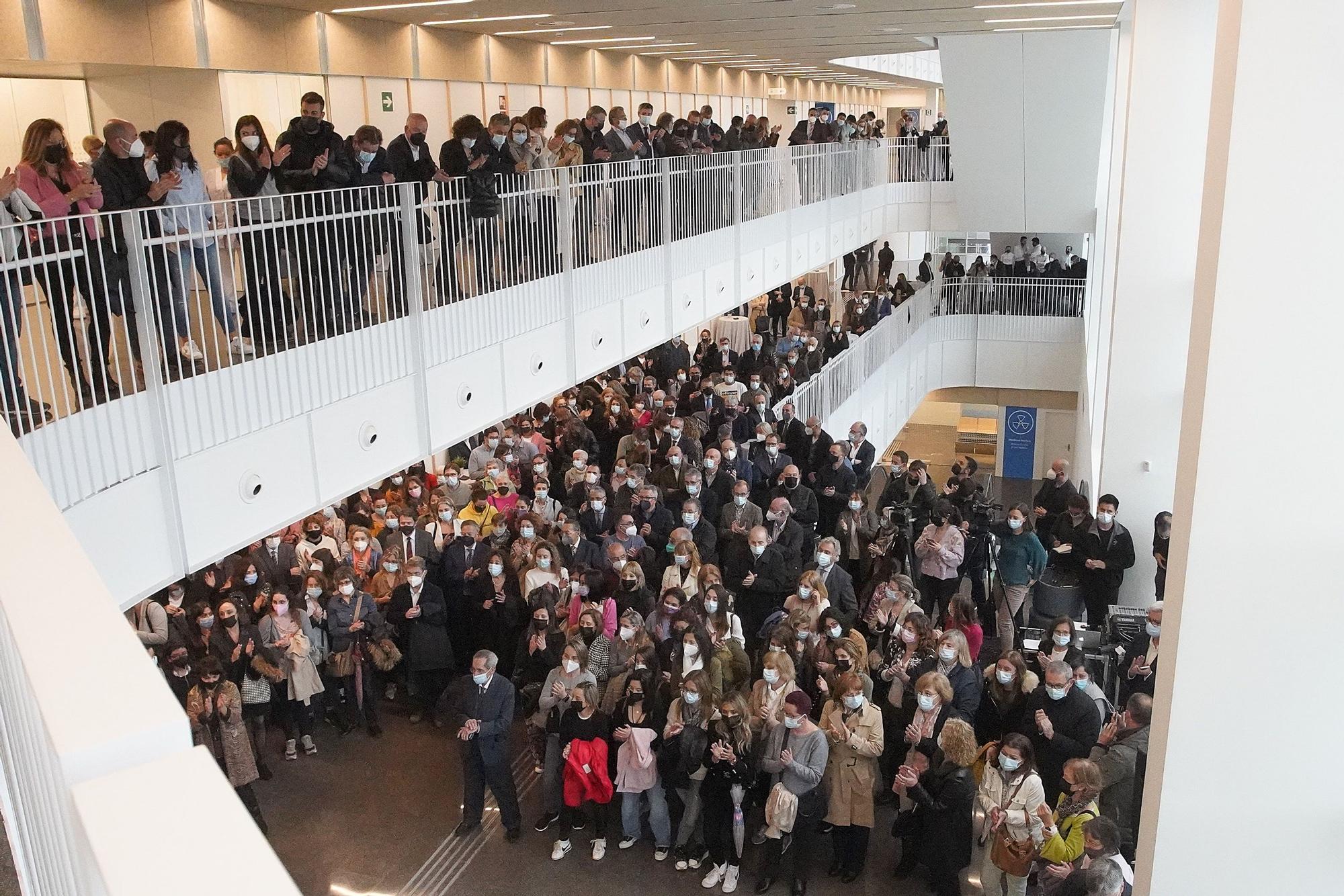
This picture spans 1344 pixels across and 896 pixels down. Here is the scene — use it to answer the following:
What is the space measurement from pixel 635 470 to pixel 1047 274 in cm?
1766

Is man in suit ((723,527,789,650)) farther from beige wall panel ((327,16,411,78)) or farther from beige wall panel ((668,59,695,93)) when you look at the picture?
beige wall panel ((668,59,695,93))

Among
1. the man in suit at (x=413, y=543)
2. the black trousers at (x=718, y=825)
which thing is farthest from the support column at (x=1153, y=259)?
the man in suit at (x=413, y=543)

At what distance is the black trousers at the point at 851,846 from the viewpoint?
8773 mm

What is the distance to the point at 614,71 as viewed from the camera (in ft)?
78.6

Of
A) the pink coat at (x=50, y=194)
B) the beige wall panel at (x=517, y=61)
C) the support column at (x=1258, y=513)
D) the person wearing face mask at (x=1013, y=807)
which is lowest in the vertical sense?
the person wearing face mask at (x=1013, y=807)

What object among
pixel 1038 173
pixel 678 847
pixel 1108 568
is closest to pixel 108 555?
pixel 678 847

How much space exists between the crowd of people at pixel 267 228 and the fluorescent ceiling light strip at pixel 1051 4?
15.9 ft

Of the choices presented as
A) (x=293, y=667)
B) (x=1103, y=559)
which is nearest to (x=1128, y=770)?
(x=1103, y=559)

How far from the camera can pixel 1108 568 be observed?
460 inches

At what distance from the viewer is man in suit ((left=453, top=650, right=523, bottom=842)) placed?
29.7ft

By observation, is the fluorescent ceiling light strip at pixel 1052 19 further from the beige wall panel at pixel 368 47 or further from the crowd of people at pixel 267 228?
the beige wall panel at pixel 368 47

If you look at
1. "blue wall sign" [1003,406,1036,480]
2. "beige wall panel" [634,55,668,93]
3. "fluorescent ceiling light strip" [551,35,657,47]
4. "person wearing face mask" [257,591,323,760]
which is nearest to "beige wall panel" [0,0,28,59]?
"person wearing face mask" [257,591,323,760]

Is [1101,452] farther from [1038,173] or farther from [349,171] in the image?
[1038,173]

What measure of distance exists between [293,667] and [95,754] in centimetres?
968
